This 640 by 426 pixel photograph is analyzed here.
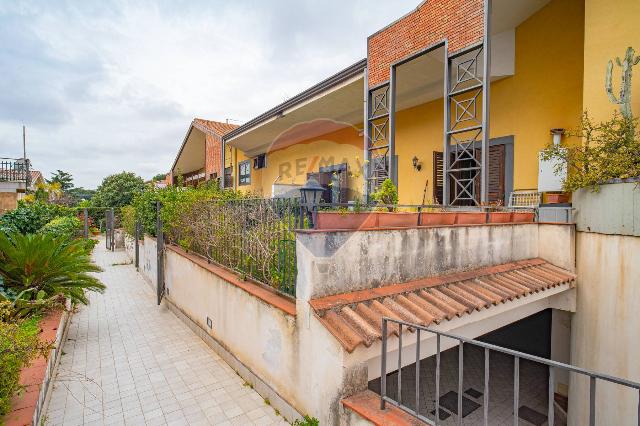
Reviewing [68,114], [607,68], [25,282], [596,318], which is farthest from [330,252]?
[68,114]

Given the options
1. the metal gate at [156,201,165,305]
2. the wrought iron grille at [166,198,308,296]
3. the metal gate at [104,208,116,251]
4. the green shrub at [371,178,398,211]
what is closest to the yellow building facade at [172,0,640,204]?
the green shrub at [371,178,398,211]

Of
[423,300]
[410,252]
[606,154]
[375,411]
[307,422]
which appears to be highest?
[606,154]

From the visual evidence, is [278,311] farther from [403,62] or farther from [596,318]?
[403,62]

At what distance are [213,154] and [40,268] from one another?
15.1m

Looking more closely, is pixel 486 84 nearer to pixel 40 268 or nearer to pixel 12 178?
pixel 40 268

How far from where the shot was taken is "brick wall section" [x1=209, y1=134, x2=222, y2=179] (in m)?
18.5

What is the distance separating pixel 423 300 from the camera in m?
3.45

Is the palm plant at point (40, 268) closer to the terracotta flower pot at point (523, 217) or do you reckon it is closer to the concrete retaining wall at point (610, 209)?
the terracotta flower pot at point (523, 217)

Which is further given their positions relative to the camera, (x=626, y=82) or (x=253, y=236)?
(x=626, y=82)

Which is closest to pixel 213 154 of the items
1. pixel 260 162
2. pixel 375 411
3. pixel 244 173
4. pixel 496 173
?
pixel 244 173

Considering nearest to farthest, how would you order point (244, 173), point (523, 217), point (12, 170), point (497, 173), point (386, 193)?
point (386, 193) < point (523, 217) < point (497, 173) < point (12, 170) < point (244, 173)

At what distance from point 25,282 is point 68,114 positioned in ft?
128

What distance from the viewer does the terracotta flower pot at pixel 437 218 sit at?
4.06 m

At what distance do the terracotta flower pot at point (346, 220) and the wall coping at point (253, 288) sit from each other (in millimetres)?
1063
